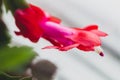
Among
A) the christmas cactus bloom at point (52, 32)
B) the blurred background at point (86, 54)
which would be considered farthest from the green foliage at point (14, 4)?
the blurred background at point (86, 54)

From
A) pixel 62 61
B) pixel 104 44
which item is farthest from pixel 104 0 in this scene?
pixel 62 61

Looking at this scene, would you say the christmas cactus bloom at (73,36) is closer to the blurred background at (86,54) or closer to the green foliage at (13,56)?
the green foliage at (13,56)

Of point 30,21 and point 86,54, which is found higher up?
point 30,21

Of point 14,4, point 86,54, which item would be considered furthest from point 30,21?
point 86,54

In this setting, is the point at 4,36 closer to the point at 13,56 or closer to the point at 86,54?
the point at 13,56

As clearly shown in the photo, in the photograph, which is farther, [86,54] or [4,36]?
[86,54]

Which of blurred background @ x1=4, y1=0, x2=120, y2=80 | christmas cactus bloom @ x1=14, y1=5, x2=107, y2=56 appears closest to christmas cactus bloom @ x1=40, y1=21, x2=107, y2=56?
christmas cactus bloom @ x1=14, y1=5, x2=107, y2=56

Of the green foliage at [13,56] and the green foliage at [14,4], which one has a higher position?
the green foliage at [14,4]
